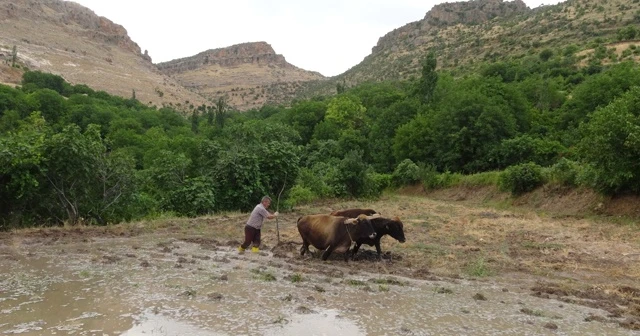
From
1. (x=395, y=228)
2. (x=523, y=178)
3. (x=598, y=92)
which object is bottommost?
(x=523, y=178)

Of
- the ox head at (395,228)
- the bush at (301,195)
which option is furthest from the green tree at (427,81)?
the ox head at (395,228)

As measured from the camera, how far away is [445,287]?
10.7 m

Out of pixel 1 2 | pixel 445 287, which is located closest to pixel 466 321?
pixel 445 287

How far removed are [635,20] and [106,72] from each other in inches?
5732

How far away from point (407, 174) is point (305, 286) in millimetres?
38208

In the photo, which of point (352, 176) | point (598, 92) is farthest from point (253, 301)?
point (598, 92)

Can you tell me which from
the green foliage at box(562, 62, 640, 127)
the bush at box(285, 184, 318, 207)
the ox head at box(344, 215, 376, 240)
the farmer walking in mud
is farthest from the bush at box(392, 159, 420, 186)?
the ox head at box(344, 215, 376, 240)

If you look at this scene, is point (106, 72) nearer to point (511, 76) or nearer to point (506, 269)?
point (511, 76)

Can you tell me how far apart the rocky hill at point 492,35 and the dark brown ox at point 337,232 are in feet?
232

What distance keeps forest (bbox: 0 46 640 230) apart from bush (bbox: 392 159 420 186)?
5.4 inches

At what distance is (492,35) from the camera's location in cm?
10550

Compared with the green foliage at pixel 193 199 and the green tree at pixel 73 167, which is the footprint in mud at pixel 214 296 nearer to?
the green tree at pixel 73 167

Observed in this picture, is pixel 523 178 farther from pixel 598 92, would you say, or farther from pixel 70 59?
pixel 70 59

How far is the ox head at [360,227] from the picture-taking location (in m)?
13.2
